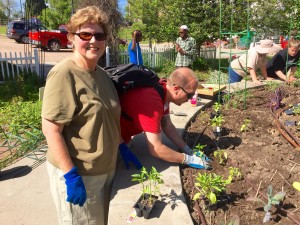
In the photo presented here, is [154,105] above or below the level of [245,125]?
above

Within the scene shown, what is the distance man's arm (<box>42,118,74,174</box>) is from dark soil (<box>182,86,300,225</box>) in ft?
4.65

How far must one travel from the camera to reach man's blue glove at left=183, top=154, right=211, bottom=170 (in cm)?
325

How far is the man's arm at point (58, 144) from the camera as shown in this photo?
1622mm

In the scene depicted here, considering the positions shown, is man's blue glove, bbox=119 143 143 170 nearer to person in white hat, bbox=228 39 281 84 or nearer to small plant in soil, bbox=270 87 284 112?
small plant in soil, bbox=270 87 284 112

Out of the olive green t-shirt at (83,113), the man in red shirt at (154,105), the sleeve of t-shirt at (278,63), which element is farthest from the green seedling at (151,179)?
the sleeve of t-shirt at (278,63)

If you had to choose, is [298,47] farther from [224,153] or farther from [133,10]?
[133,10]

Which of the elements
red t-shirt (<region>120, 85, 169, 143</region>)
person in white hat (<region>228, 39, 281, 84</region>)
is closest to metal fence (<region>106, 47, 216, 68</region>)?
person in white hat (<region>228, 39, 281, 84</region>)

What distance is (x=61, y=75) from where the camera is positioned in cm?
161

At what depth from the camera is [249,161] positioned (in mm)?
3633

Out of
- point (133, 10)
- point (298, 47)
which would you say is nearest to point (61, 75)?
point (298, 47)

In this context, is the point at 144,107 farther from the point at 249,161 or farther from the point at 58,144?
the point at 249,161

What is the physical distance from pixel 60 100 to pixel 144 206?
1313 millimetres

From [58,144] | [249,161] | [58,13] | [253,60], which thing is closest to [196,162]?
[249,161]

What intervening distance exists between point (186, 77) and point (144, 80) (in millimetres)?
382
